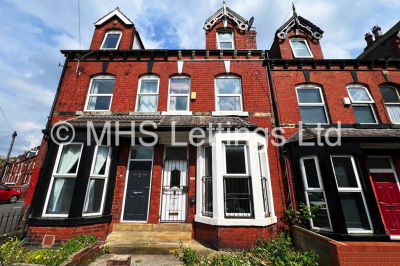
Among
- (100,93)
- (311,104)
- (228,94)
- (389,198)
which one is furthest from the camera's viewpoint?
(100,93)

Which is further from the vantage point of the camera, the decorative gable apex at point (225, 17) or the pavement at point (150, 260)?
the decorative gable apex at point (225, 17)

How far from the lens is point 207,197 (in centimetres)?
550

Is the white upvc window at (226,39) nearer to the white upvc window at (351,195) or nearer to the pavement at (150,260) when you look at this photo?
the white upvc window at (351,195)

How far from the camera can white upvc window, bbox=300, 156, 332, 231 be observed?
5105 millimetres

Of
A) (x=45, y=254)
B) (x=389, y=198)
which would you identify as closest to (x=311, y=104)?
(x=389, y=198)

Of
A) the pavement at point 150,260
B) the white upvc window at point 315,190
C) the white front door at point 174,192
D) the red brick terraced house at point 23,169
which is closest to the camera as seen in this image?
the pavement at point 150,260

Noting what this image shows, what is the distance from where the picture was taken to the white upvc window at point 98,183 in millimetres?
5277

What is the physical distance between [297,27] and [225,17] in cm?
373

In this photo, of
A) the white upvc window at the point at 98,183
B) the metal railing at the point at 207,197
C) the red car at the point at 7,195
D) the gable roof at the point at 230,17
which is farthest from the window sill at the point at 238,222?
the red car at the point at 7,195

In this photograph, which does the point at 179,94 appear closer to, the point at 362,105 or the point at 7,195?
the point at 362,105

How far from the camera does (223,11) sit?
9.11m

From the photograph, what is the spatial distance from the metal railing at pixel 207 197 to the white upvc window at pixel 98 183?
325cm

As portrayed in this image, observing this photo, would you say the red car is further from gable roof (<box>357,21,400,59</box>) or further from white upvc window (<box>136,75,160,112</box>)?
gable roof (<box>357,21,400,59</box>)

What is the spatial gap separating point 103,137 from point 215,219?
4.37 m
